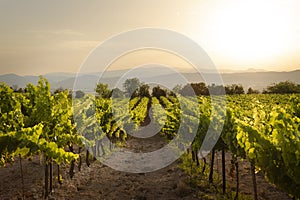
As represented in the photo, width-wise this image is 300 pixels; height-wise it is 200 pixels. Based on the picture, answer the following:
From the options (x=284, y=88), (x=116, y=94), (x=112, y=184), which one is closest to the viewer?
(x=112, y=184)

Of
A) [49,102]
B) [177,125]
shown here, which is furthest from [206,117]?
[49,102]

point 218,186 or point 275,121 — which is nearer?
point 275,121

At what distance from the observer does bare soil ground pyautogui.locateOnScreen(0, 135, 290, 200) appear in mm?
12477

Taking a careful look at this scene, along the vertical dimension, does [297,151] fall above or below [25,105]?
below

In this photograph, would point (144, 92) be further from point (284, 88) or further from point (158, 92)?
point (284, 88)

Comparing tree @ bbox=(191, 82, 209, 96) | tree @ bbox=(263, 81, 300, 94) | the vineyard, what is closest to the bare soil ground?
the vineyard

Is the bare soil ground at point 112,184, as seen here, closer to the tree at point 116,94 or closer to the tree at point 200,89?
the tree at point 116,94

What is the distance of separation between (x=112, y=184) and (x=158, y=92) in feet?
291

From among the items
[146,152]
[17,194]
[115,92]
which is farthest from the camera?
[115,92]

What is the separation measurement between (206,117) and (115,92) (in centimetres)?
9446

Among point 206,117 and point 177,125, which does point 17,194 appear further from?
point 177,125

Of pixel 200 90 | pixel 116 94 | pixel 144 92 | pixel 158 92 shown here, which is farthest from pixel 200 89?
pixel 116 94

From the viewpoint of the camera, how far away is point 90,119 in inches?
687

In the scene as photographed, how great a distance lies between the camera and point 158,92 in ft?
338
